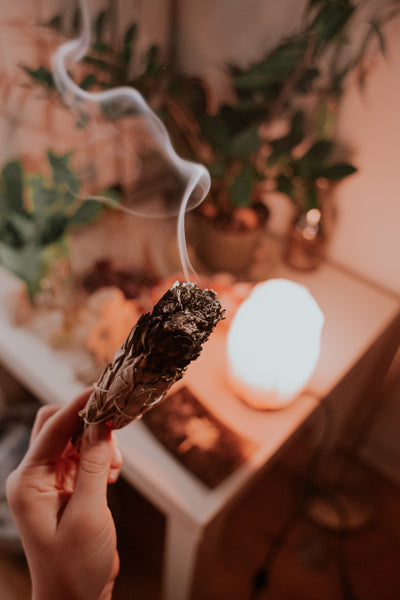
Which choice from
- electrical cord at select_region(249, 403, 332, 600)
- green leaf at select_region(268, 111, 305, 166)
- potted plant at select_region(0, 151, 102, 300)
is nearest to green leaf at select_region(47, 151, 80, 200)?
potted plant at select_region(0, 151, 102, 300)

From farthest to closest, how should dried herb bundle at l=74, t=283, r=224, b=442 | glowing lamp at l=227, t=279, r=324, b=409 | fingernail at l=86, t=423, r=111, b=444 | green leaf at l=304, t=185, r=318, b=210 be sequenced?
1. green leaf at l=304, t=185, r=318, b=210
2. glowing lamp at l=227, t=279, r=324, b=409
3. fingernail at l=86, t=423, r=111, b=444
4. dried herb bundle at l=74, t=283, r=224, b=442

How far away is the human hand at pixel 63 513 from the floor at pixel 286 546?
64 cm

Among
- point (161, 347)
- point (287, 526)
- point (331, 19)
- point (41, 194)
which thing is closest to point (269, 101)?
point (331, 19)

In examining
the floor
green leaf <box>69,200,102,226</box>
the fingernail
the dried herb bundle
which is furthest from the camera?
the floor

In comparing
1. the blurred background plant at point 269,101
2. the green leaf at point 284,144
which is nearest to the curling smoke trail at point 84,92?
the blurred background plant at point 269,101

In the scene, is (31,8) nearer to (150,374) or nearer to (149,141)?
(149,141)

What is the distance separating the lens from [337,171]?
888 millimetres

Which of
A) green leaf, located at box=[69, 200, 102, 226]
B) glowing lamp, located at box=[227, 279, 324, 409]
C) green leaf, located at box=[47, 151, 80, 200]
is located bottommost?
glowing lamp, located at box=[227, 279, 324, 409]

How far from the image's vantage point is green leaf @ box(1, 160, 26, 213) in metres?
0.84

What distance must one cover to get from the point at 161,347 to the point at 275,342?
415mm

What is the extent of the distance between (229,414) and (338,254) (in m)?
0.54

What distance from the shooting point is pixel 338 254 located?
1.17 metres

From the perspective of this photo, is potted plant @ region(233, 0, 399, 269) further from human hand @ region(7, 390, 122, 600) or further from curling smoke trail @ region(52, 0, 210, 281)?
human hand @ region(7, 390, 122, 600)

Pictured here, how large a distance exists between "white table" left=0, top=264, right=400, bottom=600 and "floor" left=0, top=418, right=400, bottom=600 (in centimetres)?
30
